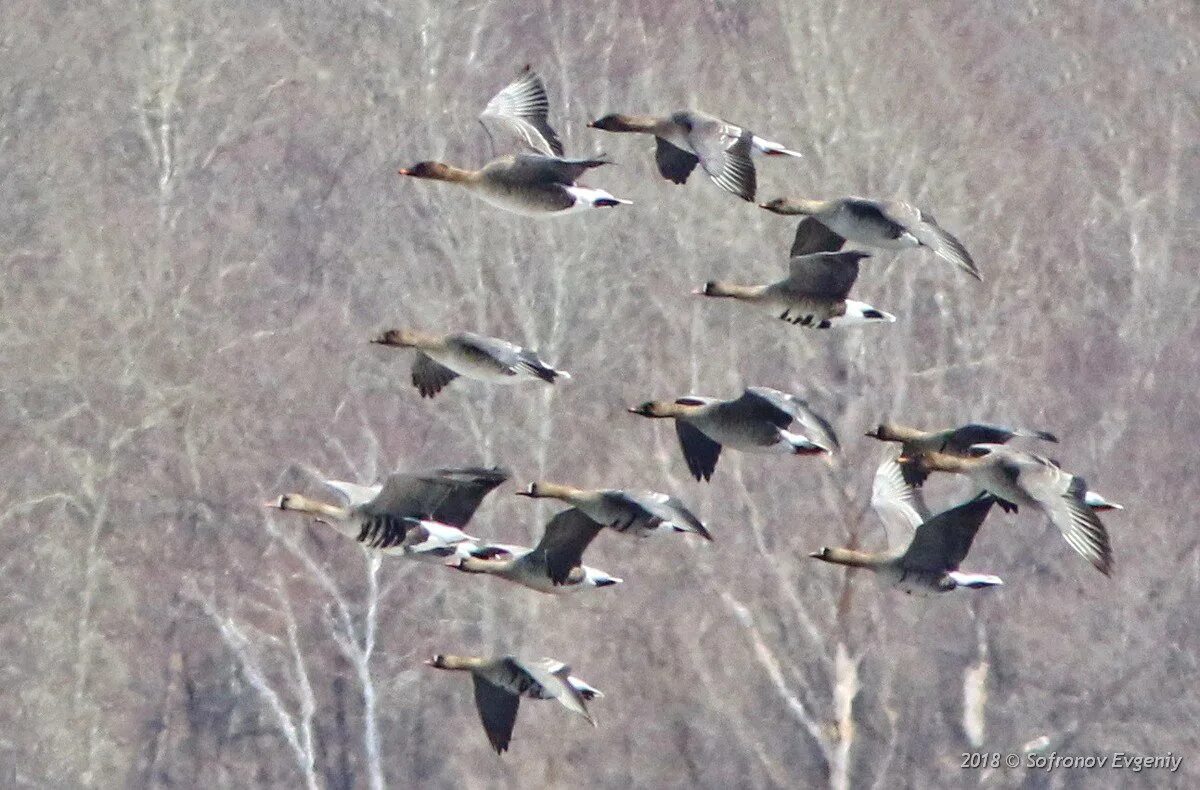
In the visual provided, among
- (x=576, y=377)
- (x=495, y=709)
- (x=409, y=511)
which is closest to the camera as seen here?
(x=409, y=511)

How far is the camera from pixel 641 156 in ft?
67.6

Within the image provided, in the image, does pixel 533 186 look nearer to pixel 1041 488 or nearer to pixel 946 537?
pixel 946 537

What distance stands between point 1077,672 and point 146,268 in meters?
6.53

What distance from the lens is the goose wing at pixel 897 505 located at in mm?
15422

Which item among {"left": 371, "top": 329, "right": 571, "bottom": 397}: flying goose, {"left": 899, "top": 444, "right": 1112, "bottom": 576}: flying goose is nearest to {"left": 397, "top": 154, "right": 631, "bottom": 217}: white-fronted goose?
{"left": 371, "top": 329, "right": 571, "bottom": 397}: flying goose

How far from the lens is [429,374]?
48.5 feet

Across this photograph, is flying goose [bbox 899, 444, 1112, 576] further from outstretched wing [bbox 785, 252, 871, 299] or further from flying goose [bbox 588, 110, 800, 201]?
flying goose [bbox 588, 110, 800, 201]

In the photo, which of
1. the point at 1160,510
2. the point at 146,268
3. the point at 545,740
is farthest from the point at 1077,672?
the point at 146,268

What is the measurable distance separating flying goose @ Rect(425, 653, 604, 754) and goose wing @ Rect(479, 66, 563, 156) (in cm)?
240

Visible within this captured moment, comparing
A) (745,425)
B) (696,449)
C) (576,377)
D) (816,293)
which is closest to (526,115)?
(816,293)

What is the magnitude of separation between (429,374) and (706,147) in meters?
1.74

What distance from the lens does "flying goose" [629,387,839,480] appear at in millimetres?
13945

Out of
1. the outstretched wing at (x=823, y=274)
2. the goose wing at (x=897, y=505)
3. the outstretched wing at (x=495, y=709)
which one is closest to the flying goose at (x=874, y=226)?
the outstretched wing at (x=823, y=274)

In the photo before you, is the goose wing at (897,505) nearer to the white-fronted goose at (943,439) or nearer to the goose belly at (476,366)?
the white-fronted goose at (943,439)
